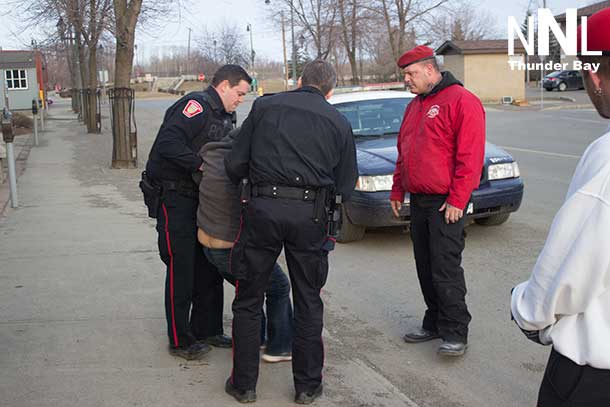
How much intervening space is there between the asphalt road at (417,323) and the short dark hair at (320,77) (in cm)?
169

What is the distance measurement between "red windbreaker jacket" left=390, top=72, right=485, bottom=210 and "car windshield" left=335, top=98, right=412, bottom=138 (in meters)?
4.14

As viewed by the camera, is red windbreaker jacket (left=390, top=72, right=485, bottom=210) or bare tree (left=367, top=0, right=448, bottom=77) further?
bare tree (left=367, top=0, right=448, bottom=77)

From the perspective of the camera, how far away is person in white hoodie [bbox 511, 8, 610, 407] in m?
2.01

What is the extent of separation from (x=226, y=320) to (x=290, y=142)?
2.22 m

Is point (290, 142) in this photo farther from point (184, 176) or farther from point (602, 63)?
point (602, 63)

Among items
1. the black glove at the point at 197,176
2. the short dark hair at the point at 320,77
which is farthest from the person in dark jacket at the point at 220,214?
the short dark hair at the point at 320,77

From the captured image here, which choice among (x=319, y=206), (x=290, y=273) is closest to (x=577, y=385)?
(x=319, y=206)

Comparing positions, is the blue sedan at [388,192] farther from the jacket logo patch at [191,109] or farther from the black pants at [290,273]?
the black pants at [290,273]

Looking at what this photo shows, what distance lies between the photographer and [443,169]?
484cm

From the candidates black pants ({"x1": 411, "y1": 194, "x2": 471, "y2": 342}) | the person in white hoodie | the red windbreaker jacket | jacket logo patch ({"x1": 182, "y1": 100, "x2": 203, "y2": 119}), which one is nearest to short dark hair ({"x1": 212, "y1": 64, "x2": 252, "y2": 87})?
jacket logo patch ({"x1": 182, "y1": 100, "x2": 203, "y2": 119})

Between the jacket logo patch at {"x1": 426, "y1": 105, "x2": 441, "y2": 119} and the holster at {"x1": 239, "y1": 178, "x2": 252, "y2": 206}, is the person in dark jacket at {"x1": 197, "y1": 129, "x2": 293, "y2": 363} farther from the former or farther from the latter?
the jacket logo patch at {"x1": 426, "y1": 105, "x2": 441, "y2": 119}

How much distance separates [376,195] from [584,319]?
5.67 meters

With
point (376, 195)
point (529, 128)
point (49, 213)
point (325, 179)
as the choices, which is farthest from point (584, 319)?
point (529, 128)

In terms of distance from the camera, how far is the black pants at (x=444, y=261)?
192 inches
